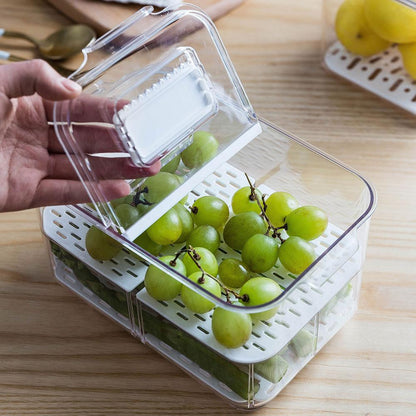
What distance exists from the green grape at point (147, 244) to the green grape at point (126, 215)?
3 cm

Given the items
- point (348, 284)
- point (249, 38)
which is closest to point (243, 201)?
point (348, 284)

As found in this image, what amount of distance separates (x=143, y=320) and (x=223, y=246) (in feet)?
0.39

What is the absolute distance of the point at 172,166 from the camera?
2.79ft

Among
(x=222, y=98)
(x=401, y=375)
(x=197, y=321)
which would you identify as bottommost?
(x=401, y=375)

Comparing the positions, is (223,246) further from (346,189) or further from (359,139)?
(359,139)

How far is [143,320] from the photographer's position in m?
0.85

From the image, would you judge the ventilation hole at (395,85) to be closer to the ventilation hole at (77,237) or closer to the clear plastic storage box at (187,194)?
the clear plastic storage box at (187,194)

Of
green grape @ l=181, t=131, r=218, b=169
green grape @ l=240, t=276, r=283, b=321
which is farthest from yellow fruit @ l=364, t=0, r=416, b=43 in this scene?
green grape @ l=240, t=276, r=283, b=321

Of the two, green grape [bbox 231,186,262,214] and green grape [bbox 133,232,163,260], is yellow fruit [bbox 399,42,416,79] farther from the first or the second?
green grape [bbox 133,232,163,260]

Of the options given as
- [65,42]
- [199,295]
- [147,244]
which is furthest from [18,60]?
[199,295]

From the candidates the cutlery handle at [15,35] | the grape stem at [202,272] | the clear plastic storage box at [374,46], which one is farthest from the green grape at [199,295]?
the cutlery handle at [15,35]

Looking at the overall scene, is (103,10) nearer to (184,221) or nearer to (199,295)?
(184,221)

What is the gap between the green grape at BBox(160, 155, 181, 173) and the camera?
0.85m

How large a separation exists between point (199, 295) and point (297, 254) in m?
0.11
